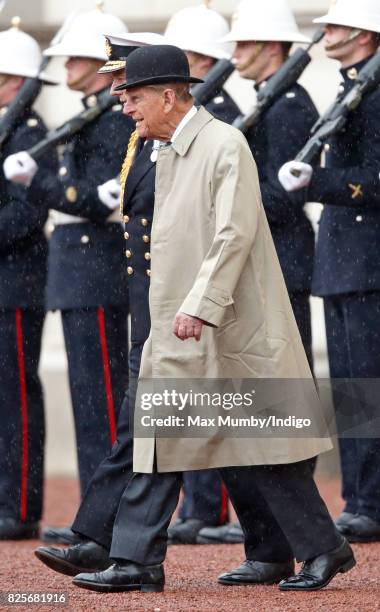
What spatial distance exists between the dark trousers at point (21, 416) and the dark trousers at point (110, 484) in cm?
196

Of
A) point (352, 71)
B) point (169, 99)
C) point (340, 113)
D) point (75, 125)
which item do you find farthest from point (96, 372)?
point (169, 99)

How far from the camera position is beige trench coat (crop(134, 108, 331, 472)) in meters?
5.48

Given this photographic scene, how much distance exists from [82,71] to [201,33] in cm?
56

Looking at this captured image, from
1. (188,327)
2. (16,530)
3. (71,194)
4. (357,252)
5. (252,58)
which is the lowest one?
(16,530)

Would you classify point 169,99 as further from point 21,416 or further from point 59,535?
point 21,416

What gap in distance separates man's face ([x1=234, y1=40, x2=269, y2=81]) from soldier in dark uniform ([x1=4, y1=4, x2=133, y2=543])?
563 millimetres

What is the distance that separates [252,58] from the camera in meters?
7.47

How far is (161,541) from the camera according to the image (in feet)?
18.5

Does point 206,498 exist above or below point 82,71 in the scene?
below

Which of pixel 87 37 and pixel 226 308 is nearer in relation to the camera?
pixel 226 308

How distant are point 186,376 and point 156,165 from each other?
28.1 inches

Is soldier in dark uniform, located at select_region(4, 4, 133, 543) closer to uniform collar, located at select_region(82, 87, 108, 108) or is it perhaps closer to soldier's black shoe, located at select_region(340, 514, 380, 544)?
uniform collar, located at select_region(82, 87, 108, 108)

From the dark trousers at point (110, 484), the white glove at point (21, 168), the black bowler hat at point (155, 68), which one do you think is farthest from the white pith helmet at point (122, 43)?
the white glove at point (21, 168)

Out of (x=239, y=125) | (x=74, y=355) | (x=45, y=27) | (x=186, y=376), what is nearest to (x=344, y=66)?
(x=239, y=125)
